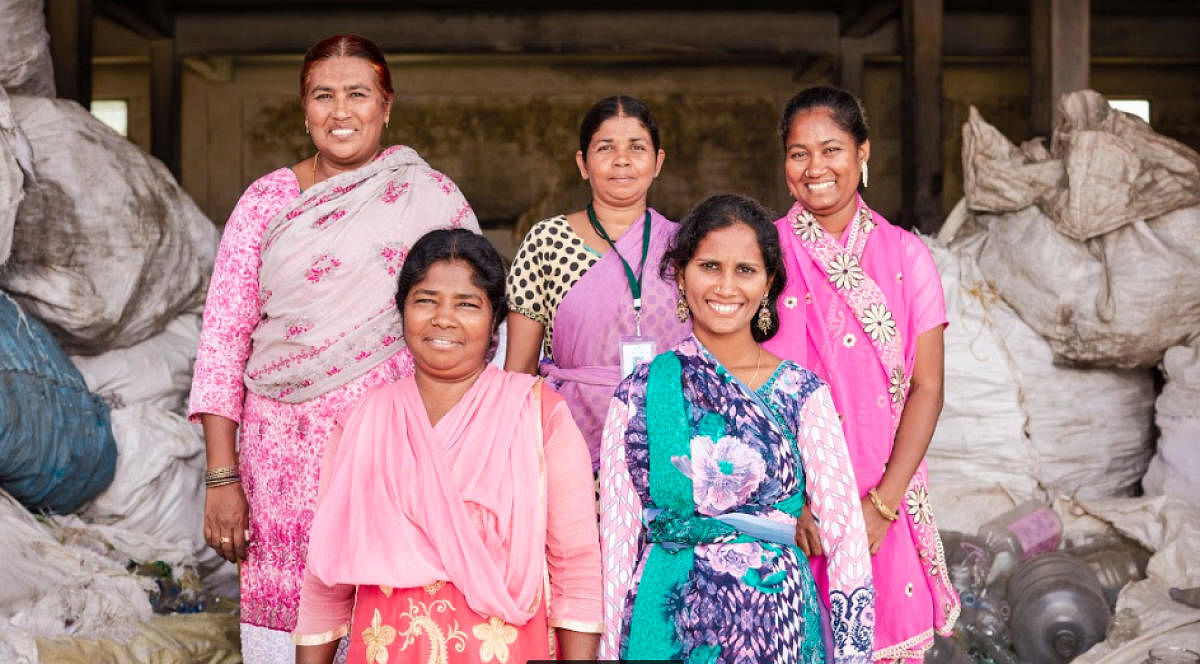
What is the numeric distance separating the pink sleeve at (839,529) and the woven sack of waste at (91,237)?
283 cm

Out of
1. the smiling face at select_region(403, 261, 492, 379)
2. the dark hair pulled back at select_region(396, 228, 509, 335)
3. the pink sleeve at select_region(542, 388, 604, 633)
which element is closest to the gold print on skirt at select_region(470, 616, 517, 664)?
the pink sleeve at select_region(542, 388, 604, 633)

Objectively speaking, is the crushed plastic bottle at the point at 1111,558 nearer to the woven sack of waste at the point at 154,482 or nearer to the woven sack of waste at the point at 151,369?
the woven sack of waste at the point at 154,482

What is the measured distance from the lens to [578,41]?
733 centimetres

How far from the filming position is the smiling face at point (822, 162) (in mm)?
2463

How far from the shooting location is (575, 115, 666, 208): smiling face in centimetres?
258

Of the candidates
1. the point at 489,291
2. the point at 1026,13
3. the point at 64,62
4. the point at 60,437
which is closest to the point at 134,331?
the point at 60,437

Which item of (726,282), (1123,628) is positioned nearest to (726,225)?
(726,282)

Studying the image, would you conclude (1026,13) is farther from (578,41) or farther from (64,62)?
(64,62)

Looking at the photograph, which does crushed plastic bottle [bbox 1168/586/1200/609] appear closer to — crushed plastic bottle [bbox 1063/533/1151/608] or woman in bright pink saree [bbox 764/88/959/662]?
crushed plastic bottle [bbox 1063/533/1151/608]

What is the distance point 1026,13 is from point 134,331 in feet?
18.7

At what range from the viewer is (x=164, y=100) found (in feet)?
24.8

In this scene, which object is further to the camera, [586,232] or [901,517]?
[586,232]

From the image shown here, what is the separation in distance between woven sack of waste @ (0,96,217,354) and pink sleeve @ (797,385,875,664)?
9.27 ft

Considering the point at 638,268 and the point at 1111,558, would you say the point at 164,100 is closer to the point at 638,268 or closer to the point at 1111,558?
the point at 638,268
